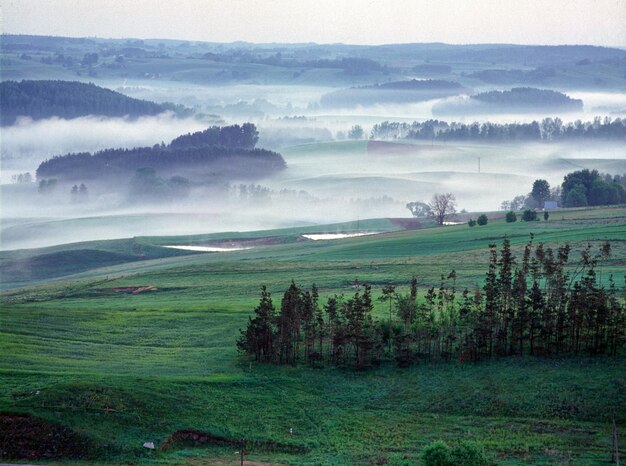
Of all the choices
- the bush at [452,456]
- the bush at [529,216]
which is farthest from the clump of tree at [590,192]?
the bush at [452,456]

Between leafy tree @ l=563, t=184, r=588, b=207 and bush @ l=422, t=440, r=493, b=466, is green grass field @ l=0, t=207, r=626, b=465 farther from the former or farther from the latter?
leafy tree @ l=563, t=184, r=588, b=207

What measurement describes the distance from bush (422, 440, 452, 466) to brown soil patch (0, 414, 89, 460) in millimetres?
17663

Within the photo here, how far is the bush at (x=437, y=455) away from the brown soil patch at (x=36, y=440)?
17.7 meters

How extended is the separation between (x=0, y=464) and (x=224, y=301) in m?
45.7

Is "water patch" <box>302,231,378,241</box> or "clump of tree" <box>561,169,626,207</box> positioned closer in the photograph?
"water patch" <box>302,231,378,241</box>

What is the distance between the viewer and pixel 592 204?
588 feet

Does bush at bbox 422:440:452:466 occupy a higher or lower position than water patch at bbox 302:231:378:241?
lower

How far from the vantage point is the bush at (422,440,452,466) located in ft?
176

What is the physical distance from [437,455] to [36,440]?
822 inches

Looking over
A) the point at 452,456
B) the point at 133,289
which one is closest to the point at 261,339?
the point at 452,456

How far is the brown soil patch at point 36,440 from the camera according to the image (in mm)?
58206

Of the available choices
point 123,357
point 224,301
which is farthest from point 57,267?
point 123,357

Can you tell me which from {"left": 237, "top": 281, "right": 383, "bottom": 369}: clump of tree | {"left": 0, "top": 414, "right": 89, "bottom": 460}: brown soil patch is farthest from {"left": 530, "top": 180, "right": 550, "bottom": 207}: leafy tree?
{"left": 0, "top": 414, "right": 89, "bottom": 460}: brown soil patch

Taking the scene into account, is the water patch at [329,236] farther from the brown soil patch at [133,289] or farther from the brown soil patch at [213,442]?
the brown soil patch at [213,442]
